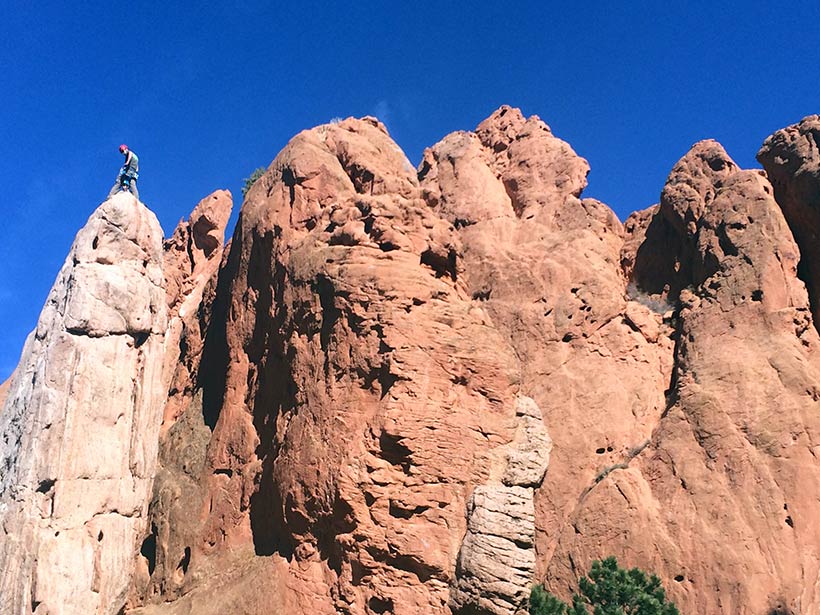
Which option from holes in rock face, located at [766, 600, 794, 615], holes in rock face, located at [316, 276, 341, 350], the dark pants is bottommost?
holes in rock face, located at [766, 600, 794, 615]

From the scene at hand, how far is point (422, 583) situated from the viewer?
15094 millimetres

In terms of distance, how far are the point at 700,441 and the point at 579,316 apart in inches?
249

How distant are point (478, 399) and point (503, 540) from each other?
10.3 ft

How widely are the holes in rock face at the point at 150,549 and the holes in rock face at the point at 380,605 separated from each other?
7414mm

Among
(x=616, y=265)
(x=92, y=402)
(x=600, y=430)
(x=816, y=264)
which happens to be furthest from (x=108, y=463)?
(x=816, y=264)

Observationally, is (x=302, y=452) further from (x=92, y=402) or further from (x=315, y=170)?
(x=315, y=170)

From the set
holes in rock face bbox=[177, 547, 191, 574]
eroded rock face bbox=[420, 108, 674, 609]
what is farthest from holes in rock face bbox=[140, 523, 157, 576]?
eroded rock face bbox=[420, 108, 674, 609]

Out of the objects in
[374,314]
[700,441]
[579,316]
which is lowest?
[700,441]

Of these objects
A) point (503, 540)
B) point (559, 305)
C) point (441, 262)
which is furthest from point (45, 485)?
point (559, 305)

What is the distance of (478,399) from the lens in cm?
1712

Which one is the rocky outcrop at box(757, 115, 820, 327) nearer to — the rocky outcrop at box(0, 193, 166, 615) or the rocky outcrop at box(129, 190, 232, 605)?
the rocky outcrop at box(129, 190, 232, 605)

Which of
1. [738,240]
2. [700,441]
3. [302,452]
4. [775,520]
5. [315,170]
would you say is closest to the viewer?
[302,452]

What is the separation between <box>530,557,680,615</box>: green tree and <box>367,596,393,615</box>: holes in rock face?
494 centimetres

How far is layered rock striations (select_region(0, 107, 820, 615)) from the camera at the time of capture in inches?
625
